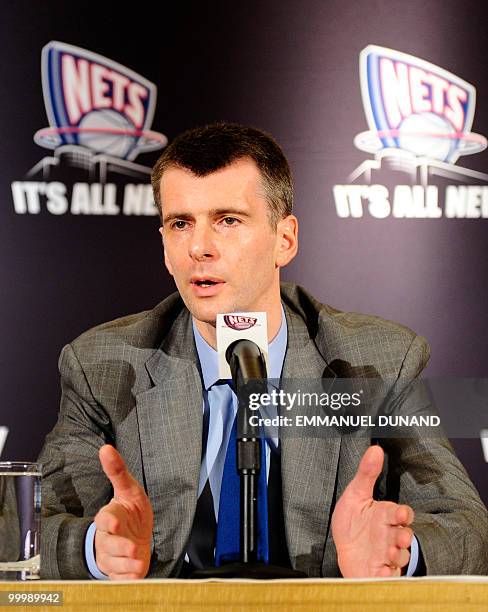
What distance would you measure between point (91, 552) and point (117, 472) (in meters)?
0.23

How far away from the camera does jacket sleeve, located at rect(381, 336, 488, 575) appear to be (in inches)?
86.5

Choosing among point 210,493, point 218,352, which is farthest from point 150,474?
point 218,352

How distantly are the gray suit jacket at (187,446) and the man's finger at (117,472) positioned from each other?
0.56ft

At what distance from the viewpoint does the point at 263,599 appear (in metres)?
1.33

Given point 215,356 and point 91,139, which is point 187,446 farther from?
point 91,139

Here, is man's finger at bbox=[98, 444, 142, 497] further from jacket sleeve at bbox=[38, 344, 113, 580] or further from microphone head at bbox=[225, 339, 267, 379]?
microphone head at bbox=[225, 339, 267, 379]

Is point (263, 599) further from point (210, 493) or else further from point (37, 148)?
point (37, 148)

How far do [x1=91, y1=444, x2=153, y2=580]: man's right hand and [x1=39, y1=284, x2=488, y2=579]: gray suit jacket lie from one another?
0.14m

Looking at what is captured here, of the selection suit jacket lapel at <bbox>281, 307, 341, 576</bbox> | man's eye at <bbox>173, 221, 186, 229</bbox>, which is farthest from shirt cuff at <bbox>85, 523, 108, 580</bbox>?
man's eye at <bbox>173, 221, 186, 229</bbox>

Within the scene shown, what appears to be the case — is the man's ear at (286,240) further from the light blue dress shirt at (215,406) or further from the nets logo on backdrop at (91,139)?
the nets logo on backdrop at (91,139)

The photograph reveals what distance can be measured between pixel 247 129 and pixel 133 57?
16.0 inches

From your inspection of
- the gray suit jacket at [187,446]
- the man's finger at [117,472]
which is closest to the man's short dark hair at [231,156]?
the gray suit jacket at [187,446]

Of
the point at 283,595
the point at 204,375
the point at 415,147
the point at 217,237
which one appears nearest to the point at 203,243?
the point at 217,237

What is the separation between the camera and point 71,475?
8.05 ft
